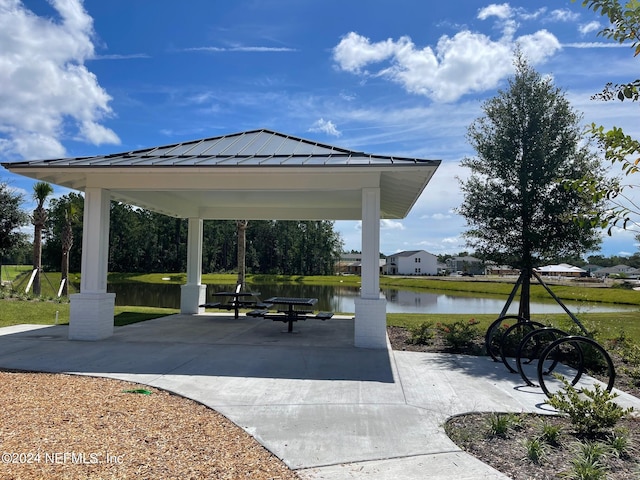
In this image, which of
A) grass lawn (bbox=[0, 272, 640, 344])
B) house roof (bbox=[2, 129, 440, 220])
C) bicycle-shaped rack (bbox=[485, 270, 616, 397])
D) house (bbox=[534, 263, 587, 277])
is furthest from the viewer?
house (bbox=[534, 263, 587, 277])

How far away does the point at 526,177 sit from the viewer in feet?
32.3

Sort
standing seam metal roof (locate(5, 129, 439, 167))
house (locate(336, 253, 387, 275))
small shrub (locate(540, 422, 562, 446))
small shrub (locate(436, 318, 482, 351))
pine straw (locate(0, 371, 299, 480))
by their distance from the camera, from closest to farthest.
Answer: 1. pine straw (locate(0, 371, 299, 480))
2. small shrub (locate(540, 422, 562, 446))
3. standing seam metal roof (locate(5, 129, 439, 167))
4. small shrub (locate(436, 318, 482, 351))
5. house (locate(336, 253, 387, 275))

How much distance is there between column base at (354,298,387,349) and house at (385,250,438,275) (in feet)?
269

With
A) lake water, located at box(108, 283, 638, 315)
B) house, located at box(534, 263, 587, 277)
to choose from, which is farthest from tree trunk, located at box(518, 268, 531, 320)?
house, located at box(534, 263, 587, 277)

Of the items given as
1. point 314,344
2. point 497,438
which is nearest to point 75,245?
point 314,344

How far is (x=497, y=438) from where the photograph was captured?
14.0 feet

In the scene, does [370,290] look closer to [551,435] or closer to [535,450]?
[551,435]

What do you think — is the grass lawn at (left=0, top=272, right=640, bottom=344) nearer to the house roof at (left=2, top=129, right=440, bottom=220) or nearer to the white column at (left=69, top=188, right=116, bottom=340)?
the white column at (left=69, top=188, right=116, bottom=340)

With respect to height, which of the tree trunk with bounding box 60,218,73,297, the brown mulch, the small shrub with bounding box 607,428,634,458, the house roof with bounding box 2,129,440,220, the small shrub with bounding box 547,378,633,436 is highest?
the house roof with bounding box 2,129,440,220

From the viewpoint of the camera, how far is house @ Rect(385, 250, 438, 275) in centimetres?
8931

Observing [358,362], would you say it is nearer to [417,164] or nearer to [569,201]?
[417,164]

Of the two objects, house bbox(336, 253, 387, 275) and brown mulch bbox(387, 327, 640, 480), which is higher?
house bbox(336, 253, 387, 275)

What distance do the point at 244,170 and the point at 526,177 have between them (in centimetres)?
606

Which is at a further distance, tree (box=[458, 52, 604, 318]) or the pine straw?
tree (box=[458, 52, 604, 318])
